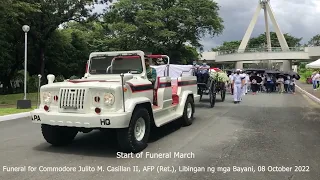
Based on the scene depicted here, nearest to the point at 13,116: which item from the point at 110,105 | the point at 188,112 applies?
the point at 188,112

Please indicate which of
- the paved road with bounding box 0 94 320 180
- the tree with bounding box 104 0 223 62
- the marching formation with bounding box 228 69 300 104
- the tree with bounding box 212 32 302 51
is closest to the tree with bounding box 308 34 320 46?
the tree with bounding box 212 32 302 51

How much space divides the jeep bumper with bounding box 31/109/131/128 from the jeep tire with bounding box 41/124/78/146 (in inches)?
21.4

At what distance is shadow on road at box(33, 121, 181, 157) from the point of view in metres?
7.35

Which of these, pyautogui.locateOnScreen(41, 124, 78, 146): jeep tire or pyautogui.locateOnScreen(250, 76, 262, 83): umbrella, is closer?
pyautogui.locateOnScreen(41, 124, 78, 146): jeep tire

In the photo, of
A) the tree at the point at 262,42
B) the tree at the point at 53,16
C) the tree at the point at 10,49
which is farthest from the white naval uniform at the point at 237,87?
the tree at the point at 262,42

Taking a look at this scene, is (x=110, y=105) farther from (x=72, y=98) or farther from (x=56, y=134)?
(x=56, y=134)

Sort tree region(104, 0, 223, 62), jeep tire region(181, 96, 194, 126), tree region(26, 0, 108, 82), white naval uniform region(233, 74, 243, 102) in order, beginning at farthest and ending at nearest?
tree region(104, 0, 223, 62), tree region(26, 0, 108, 82), white naval uniform region(233, 74, 243, 102), jeep tire region(181, 96, 194, 126)

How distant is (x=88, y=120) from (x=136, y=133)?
1137 millimetres

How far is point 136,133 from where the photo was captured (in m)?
7.43

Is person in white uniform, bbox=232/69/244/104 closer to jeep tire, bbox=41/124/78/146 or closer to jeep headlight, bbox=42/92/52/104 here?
jeep tire, bbox=41/124/78/146

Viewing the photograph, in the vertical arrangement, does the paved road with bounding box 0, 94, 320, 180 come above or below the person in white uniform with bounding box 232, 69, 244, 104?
below

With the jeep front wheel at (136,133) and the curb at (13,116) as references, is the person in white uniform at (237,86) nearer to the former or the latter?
the curb at (13,116)

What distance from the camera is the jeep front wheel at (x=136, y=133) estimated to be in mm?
6988

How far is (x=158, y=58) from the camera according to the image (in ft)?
32.9
